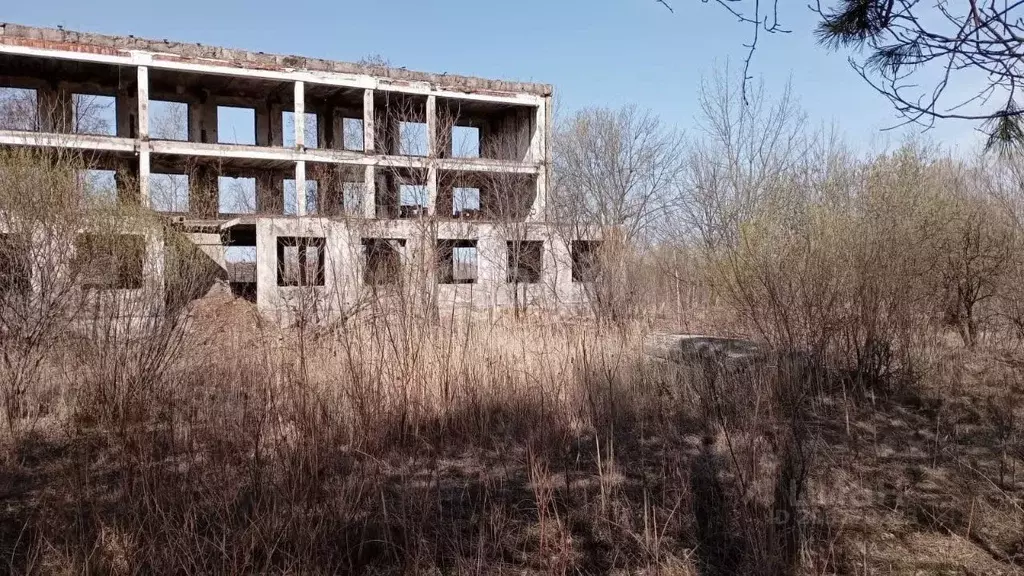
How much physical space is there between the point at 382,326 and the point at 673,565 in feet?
9.07

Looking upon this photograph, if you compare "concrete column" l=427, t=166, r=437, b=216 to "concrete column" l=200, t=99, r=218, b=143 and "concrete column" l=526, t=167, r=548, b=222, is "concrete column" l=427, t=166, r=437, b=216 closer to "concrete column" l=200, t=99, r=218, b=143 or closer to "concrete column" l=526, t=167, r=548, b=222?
"concrete column" l=526, t=167, r=548, b=222

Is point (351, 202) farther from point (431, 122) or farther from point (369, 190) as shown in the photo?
point (431, 122)

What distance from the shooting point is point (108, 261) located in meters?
5.92

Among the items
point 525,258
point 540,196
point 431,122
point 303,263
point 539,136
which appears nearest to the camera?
point 303,263

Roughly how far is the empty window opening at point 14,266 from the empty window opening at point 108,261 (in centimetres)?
42

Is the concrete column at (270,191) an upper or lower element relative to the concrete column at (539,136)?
lower

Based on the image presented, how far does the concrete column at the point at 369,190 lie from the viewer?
20.1 meters

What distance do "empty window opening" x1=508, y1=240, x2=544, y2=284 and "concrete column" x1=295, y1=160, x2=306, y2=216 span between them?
7.14m

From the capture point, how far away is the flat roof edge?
18797 millimetres

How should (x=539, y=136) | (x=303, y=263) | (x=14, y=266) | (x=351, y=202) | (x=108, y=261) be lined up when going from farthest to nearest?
(x=539, y=136) < (x=303, y=263) < (x=351, y=202) < (x=14, y=266) < (x=108, y=261)

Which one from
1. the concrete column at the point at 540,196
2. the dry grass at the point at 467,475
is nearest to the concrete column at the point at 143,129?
the concrete column at the point at 540,196

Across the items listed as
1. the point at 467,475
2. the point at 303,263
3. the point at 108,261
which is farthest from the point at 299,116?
the point at 467,475

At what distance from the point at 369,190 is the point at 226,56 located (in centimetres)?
603

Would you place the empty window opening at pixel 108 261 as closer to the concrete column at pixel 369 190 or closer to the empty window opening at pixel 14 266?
the empty window opening at pixel 14 266
